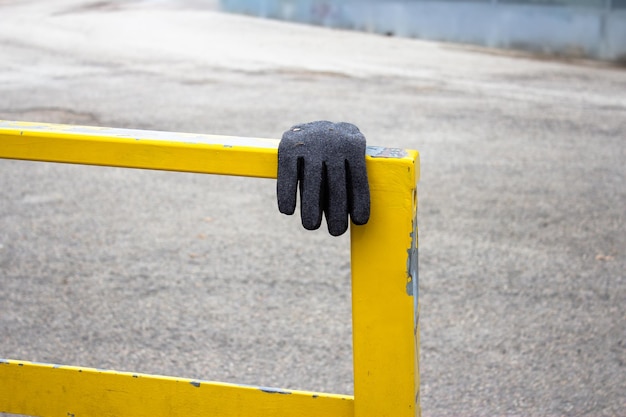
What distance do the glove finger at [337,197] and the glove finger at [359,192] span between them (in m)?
0.02

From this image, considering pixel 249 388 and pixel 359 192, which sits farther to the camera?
pixel 249 388

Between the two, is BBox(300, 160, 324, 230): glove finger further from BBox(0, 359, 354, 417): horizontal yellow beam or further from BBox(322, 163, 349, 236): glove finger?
BBox(0, 359, 354, 417): horizontal yellow beam

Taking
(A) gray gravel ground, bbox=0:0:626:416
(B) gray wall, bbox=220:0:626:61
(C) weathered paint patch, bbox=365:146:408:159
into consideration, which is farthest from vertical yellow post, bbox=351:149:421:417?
(B) gray wall, bbox=220:0:626:61

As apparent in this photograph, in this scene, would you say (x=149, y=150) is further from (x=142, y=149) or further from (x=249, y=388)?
(x=249, y=388)

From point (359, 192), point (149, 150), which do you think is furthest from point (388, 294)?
point (149, 150)

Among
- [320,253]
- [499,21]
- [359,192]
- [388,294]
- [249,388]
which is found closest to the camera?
[359,192]

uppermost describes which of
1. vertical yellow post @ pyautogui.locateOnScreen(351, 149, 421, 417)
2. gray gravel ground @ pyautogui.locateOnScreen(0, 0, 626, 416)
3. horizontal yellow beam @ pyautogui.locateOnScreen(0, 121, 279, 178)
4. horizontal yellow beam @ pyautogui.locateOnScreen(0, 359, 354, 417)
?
horizontal yellow beam @ pyautogui.locateOnScreen(0, 121, 279, 178)

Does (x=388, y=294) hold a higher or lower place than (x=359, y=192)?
lower

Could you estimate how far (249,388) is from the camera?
2307 mm

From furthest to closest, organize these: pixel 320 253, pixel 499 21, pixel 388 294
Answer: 1. pixel 499 21
2. pixel 320 253
3. pixel 388 294

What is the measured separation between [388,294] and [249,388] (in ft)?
1.57

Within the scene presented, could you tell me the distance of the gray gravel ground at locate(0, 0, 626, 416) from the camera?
4.00 metres

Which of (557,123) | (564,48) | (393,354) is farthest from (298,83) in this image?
(393,354)

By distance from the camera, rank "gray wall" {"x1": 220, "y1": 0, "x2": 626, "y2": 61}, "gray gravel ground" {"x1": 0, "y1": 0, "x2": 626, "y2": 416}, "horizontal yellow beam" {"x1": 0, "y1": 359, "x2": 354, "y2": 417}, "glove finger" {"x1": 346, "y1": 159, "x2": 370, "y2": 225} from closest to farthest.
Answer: "glove finger" {"x1": 346, "y1": 159, "x2": 370, "y2": 225} < "horizontal yellow beam" {"x1": 0, "y1": 359, "x2": 354, "y2": 417} < "gray gravel ground" {"x1": 0, "y1": 0, "x2": 626, "y2": 416} < "gray wall" {"x1": 220, "y1": 0, "x2": 626, "y2": 61}
